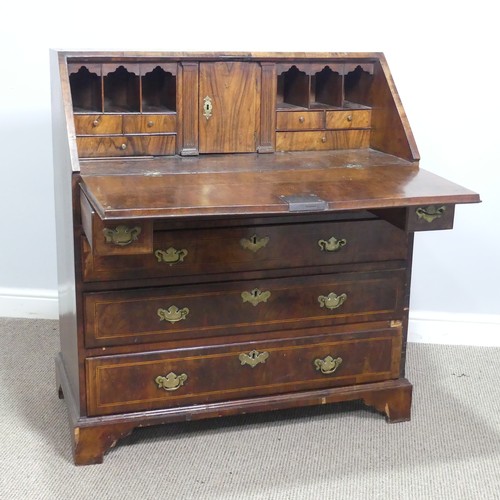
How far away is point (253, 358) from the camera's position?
8.46ft

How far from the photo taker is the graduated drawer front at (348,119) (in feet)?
9.18

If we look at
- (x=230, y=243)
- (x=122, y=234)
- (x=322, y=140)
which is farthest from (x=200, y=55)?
(x=122, y=234)

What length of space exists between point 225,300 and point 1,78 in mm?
1338

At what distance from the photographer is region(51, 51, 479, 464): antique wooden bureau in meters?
2.37

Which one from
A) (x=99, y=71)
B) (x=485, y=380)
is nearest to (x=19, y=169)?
(x=99, y=71)

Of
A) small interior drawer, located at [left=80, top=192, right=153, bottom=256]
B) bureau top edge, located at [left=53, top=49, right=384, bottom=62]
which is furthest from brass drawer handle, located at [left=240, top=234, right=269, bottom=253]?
bureau top edge, located at [left=53, top=49, right=384, bottom=62]

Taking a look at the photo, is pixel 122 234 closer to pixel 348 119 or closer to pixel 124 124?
pixel 124 124

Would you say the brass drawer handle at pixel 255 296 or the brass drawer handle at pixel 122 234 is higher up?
the brass drawer handle at pixel 122 234

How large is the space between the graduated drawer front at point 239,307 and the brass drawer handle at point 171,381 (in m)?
0.11

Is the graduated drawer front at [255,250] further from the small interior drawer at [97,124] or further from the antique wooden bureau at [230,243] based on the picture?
the small interior drawer at [97,124]

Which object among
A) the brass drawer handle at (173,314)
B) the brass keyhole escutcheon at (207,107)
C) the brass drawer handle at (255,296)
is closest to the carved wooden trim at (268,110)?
the brass keyhole escutcheon at (207,107)

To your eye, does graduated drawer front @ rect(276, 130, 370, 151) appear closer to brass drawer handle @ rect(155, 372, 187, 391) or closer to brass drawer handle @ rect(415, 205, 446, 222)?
brass drawer handle @ rect(415, 205, 446, 222)

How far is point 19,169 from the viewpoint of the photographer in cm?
335

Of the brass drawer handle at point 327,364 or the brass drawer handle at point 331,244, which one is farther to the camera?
the brass drawer handle at point 327,364
